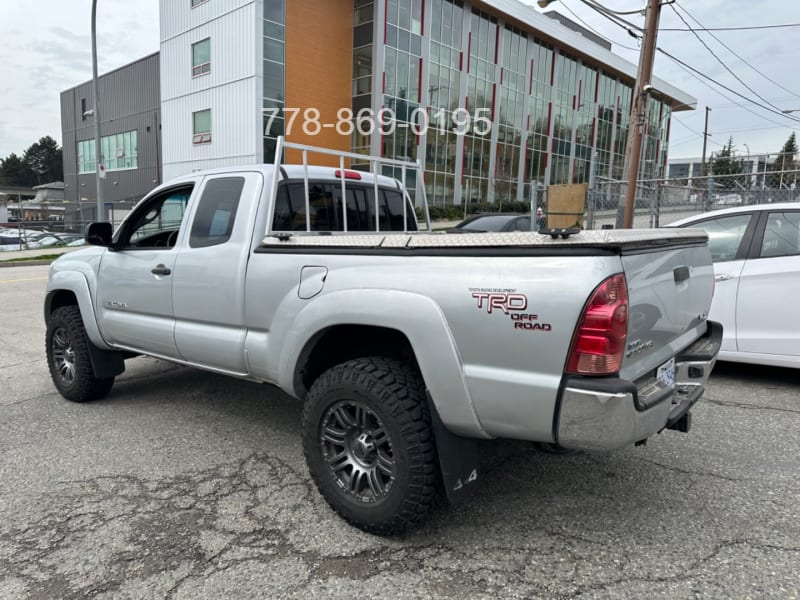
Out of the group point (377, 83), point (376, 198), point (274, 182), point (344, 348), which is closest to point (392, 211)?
point (376, 198)

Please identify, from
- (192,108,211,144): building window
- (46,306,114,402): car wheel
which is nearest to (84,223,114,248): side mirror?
(46,306,114,402): car wheel

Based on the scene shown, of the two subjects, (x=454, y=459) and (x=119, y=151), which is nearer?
(x=454, y=459)

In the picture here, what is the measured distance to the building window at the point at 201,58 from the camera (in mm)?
30078

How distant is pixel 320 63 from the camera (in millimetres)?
31234

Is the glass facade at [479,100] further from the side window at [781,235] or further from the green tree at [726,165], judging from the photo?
the side window at [781,235]

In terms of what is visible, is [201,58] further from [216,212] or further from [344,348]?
[344,348]

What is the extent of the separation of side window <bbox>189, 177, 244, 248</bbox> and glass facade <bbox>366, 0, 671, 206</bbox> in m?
28.4

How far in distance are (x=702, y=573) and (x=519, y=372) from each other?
4.05 ft

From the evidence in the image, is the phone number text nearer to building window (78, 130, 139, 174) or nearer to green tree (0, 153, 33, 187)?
building window (78, 130, 139, 174)

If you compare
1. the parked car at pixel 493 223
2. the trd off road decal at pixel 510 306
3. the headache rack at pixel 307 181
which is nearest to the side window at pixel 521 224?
the parked car at pixel 493 223

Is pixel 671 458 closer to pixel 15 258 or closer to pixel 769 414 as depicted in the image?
pixel 769 414

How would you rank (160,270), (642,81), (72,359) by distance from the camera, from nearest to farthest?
(160,270), (72,359), (642,81)

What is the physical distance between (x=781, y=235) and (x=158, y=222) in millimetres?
5407

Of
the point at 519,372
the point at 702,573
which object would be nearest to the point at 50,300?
the point at 519,372
